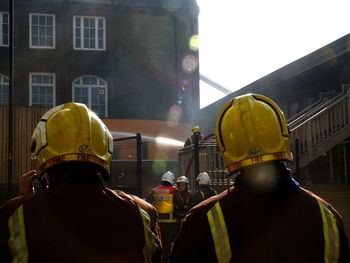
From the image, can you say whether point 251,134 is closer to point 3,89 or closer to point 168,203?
point 168,203

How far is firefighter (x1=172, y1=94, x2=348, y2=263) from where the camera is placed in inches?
83.6

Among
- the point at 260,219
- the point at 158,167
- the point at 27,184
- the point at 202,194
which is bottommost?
the point at 202,194

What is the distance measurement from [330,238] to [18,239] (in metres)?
1.26

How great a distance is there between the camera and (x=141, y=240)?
2.29 metres

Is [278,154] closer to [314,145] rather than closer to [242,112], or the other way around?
[242,112]

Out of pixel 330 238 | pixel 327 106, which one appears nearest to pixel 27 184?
pixel 330 238

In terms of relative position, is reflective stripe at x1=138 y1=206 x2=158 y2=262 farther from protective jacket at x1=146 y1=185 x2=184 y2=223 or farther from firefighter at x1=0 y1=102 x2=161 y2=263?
protective jacket at x1=146 y1=185 x2=184 y2=223

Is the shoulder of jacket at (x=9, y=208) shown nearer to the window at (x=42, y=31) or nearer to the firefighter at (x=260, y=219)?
the firefighter at (x=260, y=219)

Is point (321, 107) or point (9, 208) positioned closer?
point (9, 208)

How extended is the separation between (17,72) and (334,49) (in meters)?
16.2

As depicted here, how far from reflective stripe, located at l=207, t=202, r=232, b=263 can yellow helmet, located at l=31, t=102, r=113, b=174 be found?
0.59 meters

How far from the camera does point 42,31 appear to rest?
26344mm

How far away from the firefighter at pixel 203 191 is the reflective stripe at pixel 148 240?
7.62 meters

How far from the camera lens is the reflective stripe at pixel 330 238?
216 cm
